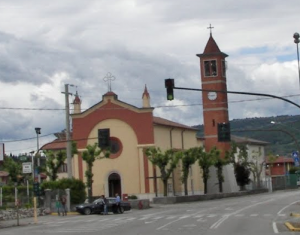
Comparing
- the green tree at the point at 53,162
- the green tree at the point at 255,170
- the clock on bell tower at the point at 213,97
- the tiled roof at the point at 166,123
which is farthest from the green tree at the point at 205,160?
the green tree at the point at 255,170

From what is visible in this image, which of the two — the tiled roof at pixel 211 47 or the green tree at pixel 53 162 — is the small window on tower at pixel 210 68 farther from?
the green tree at pixel 53 162

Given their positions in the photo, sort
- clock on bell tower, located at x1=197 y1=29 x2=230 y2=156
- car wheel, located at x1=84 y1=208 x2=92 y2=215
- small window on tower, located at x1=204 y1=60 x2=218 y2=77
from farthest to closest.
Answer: small window on tower, located at x1=204 y1=60 x2=218 y2=77
clock on bell tower, located at x1=197 y1=29 x2=230 y2=156
car wheel, located at x1=84 y1=208 x2=92 y2=215

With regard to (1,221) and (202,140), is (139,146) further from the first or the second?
(1,221)

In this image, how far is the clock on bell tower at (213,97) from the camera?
334ft

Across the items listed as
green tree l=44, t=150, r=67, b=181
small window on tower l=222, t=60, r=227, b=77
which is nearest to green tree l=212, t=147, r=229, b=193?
small window on tower l=222, t=60, r=227, b=77

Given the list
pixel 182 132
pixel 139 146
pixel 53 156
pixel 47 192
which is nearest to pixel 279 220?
pixel 47 192

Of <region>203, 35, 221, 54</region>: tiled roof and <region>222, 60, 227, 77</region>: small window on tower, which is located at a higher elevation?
<region>203, 35, 221, 54</region>: tiled roof

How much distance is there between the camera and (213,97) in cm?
10231

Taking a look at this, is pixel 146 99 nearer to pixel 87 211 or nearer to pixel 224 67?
pixel 224 67

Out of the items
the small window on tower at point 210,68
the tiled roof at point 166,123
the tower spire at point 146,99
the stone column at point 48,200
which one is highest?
the small window on tower at point 210,68

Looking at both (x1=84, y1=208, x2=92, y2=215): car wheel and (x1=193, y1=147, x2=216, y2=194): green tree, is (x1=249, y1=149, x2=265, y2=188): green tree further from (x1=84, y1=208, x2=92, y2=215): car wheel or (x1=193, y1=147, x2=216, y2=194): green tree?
(x1=84, y1=208, x2=92, y2=215): car wheel

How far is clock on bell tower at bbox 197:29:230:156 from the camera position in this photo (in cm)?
10169

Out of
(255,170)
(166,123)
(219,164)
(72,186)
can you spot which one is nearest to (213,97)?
(166,123)

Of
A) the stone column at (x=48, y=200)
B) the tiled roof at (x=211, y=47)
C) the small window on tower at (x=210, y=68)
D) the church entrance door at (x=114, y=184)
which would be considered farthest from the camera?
the tiled roof at (x=211, y=47)
